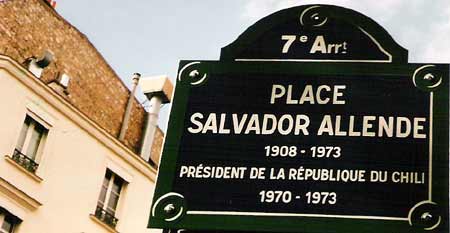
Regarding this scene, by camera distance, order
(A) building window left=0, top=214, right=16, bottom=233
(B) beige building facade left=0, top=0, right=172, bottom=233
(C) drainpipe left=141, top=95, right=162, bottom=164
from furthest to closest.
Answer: (C) drainpipe left=141, top=95, right=162, bottom=164
(B) beige building facade left=0, top=0, right=172, bottom=233
(A) building window left=0, top=214, right=16, bottom=233

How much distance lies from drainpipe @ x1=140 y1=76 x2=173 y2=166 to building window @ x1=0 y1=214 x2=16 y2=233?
631 centimetres

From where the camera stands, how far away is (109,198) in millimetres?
22484

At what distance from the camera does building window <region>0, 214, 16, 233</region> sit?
18.7 m

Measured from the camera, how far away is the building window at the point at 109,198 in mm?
22016

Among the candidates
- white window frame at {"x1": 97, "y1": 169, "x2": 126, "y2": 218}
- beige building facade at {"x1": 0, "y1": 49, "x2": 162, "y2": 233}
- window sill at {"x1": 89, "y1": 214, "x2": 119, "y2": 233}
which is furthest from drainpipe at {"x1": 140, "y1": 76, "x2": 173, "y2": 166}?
window sill at {"x1": 89, "y1": 214, "x2": 119, "y2": 233}

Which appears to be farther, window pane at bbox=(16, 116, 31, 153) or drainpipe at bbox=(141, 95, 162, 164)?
drainpipe at bbox=(141, 95, 162, 164)

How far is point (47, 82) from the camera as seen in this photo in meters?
21.3

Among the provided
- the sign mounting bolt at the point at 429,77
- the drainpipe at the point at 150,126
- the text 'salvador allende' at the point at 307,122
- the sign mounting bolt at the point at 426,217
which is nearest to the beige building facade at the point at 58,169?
the drainpipe at the point at 150,126

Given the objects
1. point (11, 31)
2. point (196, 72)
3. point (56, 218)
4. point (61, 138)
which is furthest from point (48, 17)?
point (196, 72)

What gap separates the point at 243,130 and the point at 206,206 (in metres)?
0.39

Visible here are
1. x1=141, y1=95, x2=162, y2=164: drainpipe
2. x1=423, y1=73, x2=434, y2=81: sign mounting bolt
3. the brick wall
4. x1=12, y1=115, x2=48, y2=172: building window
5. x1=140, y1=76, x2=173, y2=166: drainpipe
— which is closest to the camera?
x1=423, y1=73, x2=434, y2=81: sign mounting bolt

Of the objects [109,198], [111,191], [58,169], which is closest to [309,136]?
[58,169]

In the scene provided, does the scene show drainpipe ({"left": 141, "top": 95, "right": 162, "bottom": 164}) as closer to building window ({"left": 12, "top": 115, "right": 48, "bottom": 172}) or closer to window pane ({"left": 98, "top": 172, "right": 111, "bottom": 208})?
window pane ({"left": 98, "top": 172, "right": 111, "bottom": 208})

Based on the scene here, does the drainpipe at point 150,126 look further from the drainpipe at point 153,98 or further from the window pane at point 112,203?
the window pane at point 112,203
